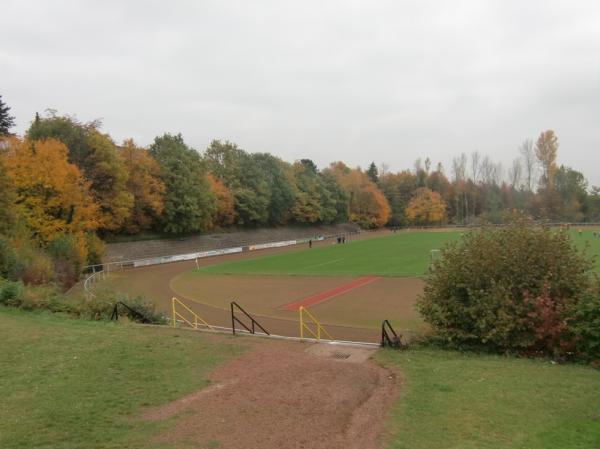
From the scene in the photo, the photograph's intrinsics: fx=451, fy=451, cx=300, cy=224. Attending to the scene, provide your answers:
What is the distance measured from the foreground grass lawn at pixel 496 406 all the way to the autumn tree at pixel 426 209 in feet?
369

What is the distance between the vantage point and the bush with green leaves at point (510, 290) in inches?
424

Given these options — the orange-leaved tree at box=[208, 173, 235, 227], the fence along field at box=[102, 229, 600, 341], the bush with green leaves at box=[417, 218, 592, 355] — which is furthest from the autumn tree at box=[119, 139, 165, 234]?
the bush with green leaves at box=[417, 218, 592, 355]

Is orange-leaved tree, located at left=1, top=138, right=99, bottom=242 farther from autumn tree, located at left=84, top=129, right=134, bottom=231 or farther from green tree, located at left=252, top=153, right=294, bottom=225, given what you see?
green tree, located at left=252, top=153, right=294, bottom=225

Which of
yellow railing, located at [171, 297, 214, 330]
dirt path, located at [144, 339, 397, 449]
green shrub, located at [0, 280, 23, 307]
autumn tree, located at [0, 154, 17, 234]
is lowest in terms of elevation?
yellow railing, located at [171, 297, 214, 330]

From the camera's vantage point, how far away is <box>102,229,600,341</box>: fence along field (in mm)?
21094

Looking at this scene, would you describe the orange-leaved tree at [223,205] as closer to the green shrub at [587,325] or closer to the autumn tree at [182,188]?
the autumn tree at [182,188]

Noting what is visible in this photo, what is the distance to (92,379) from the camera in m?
9.07

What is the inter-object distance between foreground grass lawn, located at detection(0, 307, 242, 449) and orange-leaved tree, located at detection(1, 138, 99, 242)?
81.7 ft

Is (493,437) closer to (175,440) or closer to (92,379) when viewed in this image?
(175,440)

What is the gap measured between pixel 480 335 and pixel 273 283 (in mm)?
22577

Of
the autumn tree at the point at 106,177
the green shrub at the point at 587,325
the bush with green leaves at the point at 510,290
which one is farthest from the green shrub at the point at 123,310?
the autumn tree at the point at 106,177

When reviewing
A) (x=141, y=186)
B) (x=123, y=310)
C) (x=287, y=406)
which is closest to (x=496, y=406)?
(x=287, y=406)

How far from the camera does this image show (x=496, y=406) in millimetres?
7359

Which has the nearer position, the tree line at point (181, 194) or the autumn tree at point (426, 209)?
the tree line at point (181, 194)
